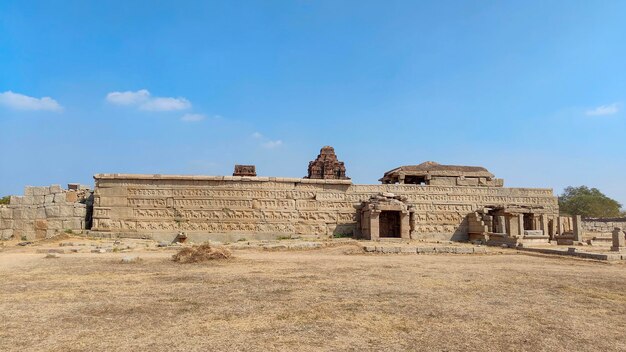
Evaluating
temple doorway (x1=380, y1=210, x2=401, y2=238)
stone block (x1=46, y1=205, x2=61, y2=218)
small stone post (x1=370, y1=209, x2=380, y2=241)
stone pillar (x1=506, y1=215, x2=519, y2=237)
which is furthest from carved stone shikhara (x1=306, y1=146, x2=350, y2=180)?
stone block (x1=46, y1=205, x2=61, y2=218)

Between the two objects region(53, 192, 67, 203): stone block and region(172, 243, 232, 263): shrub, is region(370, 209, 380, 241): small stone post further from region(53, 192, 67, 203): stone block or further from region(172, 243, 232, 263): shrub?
region(53, 192, 67, 203): stone block

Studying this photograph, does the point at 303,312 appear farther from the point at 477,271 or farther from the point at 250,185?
the point at 250,185

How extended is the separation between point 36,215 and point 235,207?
9350mm

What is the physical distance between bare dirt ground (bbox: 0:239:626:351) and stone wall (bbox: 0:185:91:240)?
11.4 meters

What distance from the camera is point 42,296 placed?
6230 mm

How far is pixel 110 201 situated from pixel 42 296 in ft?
51.6

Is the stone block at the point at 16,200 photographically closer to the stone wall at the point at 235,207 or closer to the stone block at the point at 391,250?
the stone wall at the point at 235,207

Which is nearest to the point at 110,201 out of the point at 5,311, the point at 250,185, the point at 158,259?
the point at 250,185

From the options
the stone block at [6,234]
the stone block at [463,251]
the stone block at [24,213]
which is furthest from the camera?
the stone block at [24,213]

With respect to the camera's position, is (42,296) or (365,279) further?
(365,279)

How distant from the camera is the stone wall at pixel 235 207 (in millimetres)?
20703

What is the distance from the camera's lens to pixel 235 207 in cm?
2142

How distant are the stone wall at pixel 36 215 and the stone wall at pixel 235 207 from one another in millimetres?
1431

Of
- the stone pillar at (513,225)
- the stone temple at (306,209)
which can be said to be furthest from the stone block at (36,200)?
the stone pillar at (513,225)
